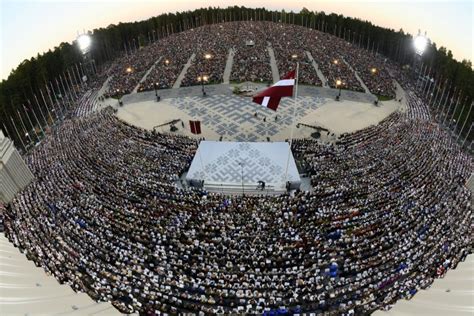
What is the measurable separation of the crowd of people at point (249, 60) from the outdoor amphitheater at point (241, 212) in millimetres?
9299

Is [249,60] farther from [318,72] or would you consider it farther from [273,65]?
[318,72]

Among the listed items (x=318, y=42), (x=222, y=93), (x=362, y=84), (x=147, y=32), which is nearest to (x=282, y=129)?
(x=222, y=93)

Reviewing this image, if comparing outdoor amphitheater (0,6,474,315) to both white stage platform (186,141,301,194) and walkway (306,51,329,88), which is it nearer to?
white stage platform (186,141,301,194)

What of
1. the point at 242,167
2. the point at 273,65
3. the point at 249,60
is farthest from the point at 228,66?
the point at 242,167

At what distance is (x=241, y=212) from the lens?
3278cm

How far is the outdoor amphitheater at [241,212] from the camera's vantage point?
2430 centimetres

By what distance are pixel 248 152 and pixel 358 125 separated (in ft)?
74.5

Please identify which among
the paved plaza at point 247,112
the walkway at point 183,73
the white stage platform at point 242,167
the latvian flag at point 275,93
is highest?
the latvian flag at point 275,93

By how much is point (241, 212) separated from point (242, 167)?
11631mm

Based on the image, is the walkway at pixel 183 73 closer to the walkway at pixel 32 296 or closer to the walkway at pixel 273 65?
the walkway at pixel 273 65

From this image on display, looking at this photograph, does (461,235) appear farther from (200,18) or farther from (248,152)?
(200,18)

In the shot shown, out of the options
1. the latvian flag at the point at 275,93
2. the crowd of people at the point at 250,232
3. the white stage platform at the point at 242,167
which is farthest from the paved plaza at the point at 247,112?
→ the latvian flag at the point at 275,93

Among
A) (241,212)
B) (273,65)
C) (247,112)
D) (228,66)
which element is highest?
(273,65)

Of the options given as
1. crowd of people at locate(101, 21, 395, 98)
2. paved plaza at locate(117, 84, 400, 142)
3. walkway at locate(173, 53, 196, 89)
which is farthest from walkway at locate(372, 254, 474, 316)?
walkway at locate(173, 53, 196, 89)
